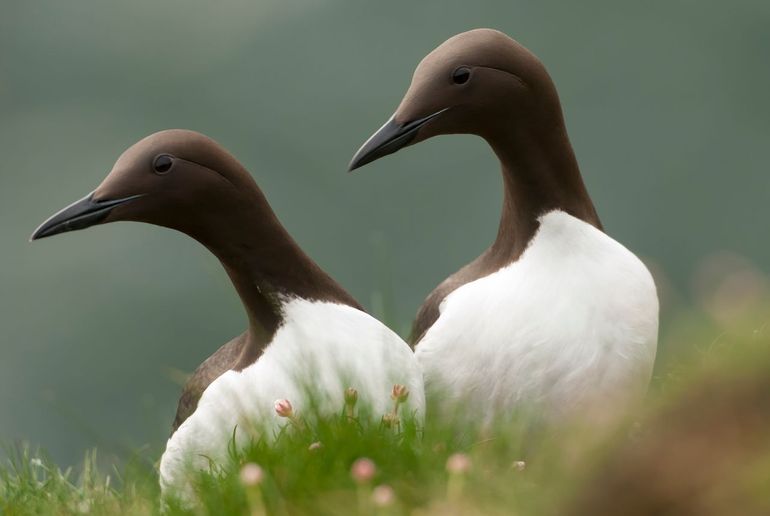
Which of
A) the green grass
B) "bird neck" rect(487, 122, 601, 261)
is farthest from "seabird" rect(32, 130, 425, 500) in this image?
"bird neck" rect(487, 122, 601, 261)

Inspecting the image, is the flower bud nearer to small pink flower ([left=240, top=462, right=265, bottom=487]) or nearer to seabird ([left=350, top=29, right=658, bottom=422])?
small pink flower ([left=240, top=462, right=265, bottom=487])

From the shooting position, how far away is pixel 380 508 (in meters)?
3.59

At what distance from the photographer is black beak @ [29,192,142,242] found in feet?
16.8

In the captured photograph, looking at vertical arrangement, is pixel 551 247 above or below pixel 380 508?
above

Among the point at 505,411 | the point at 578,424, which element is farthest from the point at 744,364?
the point at 505,411

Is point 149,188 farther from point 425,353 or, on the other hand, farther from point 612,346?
point 612,346

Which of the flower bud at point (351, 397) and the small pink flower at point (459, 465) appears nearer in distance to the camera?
the small pink flower at point (459, 465)

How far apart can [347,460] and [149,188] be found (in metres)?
1.58

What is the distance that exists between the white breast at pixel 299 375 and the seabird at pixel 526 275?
458 millimetres

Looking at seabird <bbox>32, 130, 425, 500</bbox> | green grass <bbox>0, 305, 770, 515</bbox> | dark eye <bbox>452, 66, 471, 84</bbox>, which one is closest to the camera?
green grass <bbox>0, 305, 770, 515</bbox>

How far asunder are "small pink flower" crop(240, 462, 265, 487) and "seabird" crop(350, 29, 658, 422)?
1745mm

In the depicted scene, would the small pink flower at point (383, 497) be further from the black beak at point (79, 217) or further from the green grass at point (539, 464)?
the black beak at point (79, 217)

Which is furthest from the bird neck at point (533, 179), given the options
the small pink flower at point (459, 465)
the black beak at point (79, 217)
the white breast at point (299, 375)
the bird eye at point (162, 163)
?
the small pink flower at point (459, 465)

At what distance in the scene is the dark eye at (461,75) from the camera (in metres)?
5.43
